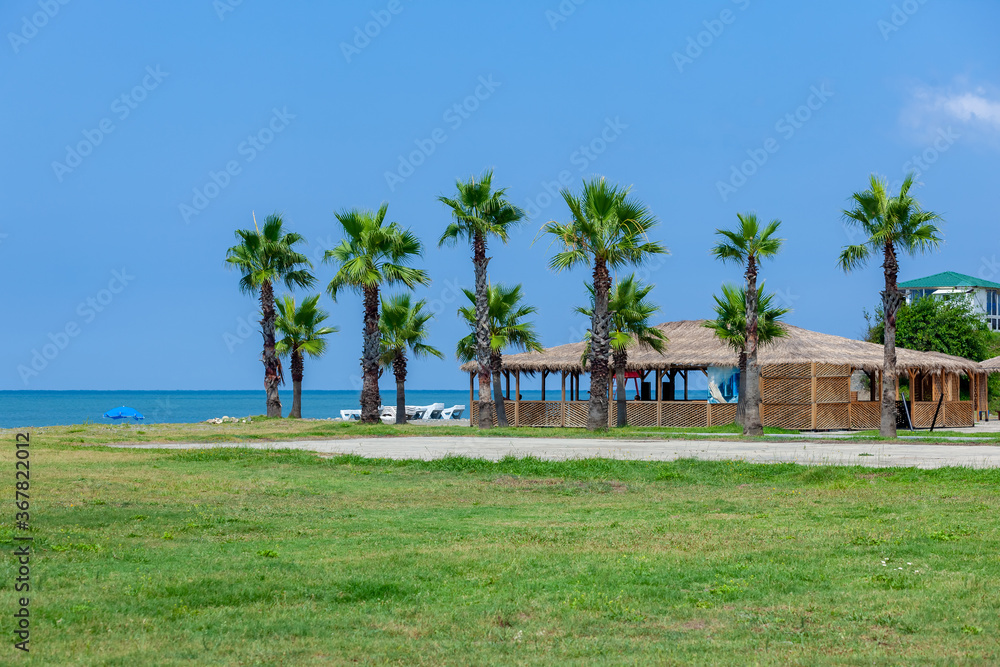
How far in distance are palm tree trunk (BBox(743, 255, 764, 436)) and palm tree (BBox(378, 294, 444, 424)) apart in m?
16.1

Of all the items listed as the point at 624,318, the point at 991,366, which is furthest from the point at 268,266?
the point at 991,366

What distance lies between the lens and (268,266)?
49781mm

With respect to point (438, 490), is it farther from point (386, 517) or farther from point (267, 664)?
point (267, 664)

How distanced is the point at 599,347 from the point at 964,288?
85.4m

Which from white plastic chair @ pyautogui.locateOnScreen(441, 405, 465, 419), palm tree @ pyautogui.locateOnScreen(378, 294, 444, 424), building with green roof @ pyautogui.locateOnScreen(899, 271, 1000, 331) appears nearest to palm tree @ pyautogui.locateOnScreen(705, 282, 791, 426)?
palm tree @ pyautogui.locateOnScreen(378, 294, 444, 424)

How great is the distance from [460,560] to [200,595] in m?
2.48

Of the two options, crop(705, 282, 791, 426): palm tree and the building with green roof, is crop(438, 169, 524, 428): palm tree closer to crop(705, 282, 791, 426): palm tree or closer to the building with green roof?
crop(705, 282, 791, 426): palm tree

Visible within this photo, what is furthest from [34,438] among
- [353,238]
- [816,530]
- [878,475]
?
[816,530]

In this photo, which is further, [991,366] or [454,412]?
[454,412]

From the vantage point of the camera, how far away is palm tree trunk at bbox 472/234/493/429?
39.2m

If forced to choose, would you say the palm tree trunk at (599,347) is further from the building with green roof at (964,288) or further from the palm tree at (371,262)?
the building with green roof at (964,288)

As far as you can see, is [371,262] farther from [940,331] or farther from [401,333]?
[940,331]

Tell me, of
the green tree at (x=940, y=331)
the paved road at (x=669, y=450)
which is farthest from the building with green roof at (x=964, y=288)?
the paved road at (x=669, y=450)

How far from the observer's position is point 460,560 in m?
9.48
